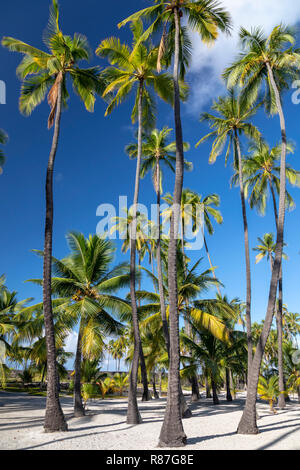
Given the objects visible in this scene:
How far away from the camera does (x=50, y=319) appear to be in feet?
40.3

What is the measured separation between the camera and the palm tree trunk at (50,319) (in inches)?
455

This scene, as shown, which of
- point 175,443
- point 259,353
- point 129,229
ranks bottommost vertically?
point 175,443

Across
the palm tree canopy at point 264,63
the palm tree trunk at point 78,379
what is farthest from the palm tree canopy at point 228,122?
the palm tree trunk at point 78,379

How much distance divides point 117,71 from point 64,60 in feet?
8.88

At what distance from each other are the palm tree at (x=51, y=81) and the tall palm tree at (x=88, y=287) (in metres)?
3.33

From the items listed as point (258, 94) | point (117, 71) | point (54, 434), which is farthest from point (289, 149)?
point (54, 434)

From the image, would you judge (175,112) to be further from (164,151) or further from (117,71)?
(164,151)

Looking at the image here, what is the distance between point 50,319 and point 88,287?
5.12 metres

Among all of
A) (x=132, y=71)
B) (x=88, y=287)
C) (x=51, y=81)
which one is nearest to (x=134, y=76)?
(x=132, y=71)

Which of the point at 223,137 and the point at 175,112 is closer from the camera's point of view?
the point at 175,112

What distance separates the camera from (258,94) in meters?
16.5

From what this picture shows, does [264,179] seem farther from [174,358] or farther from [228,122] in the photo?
[174,358]

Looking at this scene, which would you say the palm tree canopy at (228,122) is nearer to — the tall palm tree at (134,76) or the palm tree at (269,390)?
the tall palm tree at (134,76)

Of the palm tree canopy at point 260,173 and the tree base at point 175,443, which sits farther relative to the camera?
the palm tree canopy at point 260,173
